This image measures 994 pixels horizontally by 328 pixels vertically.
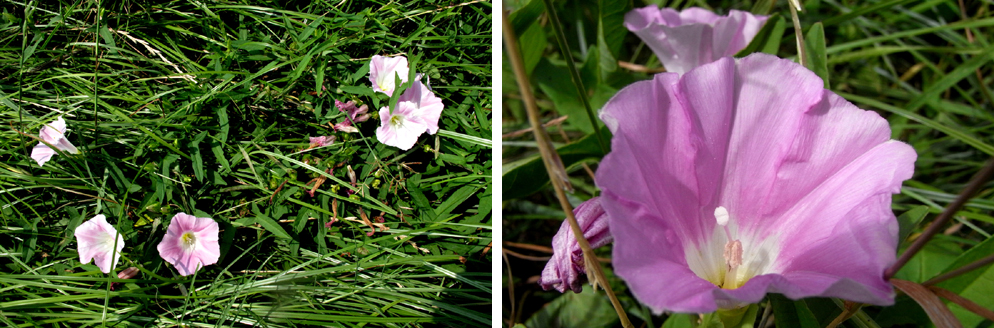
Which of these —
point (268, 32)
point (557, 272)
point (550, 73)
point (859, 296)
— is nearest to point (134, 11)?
point (268, 32)

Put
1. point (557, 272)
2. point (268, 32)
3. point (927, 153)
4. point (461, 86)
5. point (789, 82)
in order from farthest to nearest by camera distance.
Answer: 1. point (927, 153)
2. point (268, 32)
3. point (461, 86)
4. point (557, 272)
5. point (789, 82)

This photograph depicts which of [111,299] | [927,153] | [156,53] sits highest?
[156,53]

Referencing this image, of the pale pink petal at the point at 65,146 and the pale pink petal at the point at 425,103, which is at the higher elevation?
the pale pink petal at the point at 425,103

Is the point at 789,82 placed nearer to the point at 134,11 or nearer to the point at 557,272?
the point at 557,272

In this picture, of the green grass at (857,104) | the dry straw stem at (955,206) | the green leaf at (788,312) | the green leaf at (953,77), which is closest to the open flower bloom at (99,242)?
the green grass at (857,104)

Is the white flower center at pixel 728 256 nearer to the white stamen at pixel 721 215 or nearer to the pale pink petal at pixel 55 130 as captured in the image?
the white stamen at pixel 721 215

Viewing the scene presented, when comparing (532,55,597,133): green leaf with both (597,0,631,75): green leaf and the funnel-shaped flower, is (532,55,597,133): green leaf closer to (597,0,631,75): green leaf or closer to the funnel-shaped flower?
(597,0,631,75): green leaf
